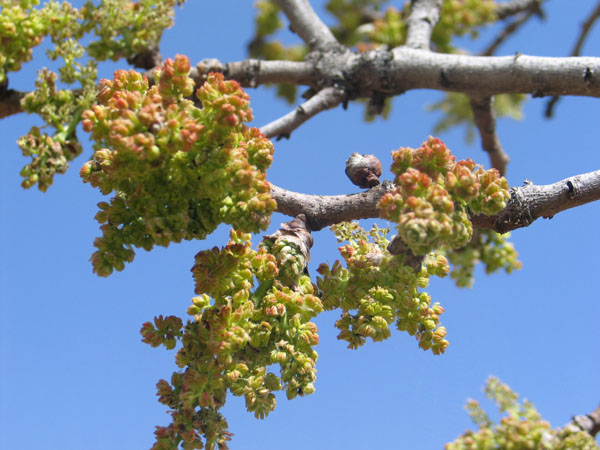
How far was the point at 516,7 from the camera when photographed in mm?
6664

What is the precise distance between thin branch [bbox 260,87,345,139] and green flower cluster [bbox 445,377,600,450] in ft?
8.17

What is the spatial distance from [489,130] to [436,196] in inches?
151

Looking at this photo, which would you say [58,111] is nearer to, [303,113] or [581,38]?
[303,113]

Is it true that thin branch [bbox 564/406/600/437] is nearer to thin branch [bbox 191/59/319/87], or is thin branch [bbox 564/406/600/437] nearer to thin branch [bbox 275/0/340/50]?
thin branch [bbox 191/59/319/87]

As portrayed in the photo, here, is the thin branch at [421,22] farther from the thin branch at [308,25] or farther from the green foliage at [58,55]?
the green foliage at [58,55]

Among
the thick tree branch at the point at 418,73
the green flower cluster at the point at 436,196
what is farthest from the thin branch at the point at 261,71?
the green flower cluster at the point at 436,196

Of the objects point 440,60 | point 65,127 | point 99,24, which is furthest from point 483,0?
point 65,127

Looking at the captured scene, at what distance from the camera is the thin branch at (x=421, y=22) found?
4.60 metres

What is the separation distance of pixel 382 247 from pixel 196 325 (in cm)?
84

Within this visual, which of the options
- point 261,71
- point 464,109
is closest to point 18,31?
point 261,71

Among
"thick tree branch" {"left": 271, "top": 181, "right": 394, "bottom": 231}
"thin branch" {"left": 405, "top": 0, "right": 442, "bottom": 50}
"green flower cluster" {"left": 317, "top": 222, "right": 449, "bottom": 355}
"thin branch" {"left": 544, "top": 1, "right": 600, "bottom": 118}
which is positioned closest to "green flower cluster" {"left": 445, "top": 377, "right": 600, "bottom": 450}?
"green flower cluster" {"left": 317, "top": 222, "right": 449, "bottom": 355}

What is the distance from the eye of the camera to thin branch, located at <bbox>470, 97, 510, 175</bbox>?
15.9 feet

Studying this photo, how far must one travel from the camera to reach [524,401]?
71.3 inches

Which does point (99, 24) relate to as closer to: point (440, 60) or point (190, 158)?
point (440, 60)
